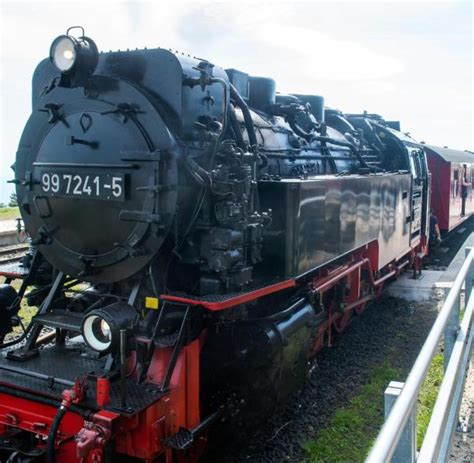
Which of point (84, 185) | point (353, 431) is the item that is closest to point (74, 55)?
point (84, 185)

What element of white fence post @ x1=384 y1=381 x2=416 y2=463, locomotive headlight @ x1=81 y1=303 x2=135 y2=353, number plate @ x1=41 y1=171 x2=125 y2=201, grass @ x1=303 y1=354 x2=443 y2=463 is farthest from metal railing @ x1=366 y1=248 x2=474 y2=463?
number plate @ x1=41 y1=171 x2=125 y2=201

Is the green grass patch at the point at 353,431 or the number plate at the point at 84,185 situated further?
the green grass patch at the point at 353,431

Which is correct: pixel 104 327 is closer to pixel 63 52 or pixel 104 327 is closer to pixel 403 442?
pixel 63 52

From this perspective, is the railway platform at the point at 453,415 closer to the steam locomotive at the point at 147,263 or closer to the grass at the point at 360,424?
the grass at the point at 360,424

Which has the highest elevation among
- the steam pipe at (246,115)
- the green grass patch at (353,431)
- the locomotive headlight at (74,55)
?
the locomotive headlight at (74,55)

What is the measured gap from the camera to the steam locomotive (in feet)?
11.4

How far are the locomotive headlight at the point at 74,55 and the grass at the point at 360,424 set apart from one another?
10.4 feet

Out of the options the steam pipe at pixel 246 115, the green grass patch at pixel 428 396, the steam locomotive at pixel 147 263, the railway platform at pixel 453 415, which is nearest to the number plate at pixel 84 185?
the steam locomotive at pixel 147 263

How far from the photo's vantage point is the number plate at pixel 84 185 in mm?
3857

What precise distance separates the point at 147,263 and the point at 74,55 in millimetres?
1502

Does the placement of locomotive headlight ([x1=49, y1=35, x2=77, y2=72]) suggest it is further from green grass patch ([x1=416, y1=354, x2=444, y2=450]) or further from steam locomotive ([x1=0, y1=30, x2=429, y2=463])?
green grass patch ([x1=416, y1=354, x2=444, y2=450])

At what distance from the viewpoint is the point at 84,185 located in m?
3.99

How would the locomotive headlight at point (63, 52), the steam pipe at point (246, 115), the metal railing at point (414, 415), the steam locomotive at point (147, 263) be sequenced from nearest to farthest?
the metal railing at point (414, 415), the steam locomotive at point (147, 263), the locomotive headlight at point (63, 52), the steam pipe at point (246, 115)

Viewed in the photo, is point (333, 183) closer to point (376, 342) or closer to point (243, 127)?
point (243, 127)
